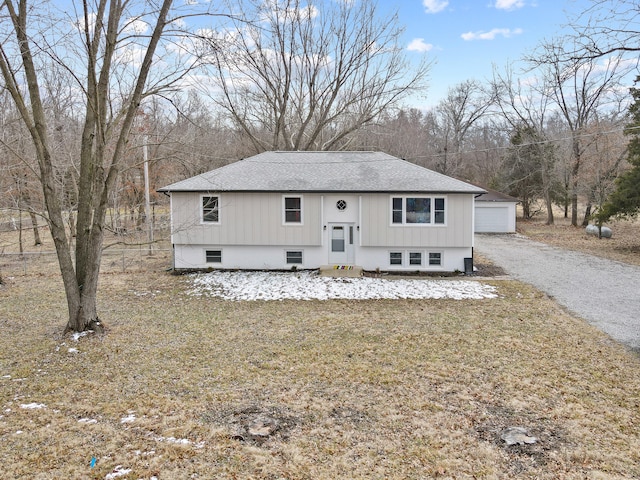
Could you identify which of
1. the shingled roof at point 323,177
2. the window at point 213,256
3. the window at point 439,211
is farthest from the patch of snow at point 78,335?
the window at point 439,211

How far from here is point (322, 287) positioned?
13328mm

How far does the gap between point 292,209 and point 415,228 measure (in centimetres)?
436

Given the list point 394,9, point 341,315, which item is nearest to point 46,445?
point 341,315

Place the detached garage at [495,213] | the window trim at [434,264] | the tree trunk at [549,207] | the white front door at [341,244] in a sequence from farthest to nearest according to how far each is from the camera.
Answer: the tree trunk at [549,207], the detached garage at [495,213], the white front door at [341,244], the window trim at [434,264]

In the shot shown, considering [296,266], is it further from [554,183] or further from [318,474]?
[554,183]

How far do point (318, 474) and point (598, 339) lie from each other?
22.8ft

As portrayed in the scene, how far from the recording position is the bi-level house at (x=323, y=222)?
49.9ft

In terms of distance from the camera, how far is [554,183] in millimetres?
32344

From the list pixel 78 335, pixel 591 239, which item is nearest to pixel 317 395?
pixel 78 335

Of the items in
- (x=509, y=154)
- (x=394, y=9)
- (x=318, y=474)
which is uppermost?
(x=394, y=9)

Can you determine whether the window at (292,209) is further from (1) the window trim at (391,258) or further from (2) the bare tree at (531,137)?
(2) the bare tree at (531,137)

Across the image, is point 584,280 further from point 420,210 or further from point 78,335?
point 78,335

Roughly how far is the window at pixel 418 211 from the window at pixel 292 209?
3274 mm

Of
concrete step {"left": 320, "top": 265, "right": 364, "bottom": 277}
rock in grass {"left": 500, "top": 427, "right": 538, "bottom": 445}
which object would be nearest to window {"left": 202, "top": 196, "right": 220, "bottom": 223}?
concrete step {"left": 320, "top": 265, "right": 364, "bottom": 277}
